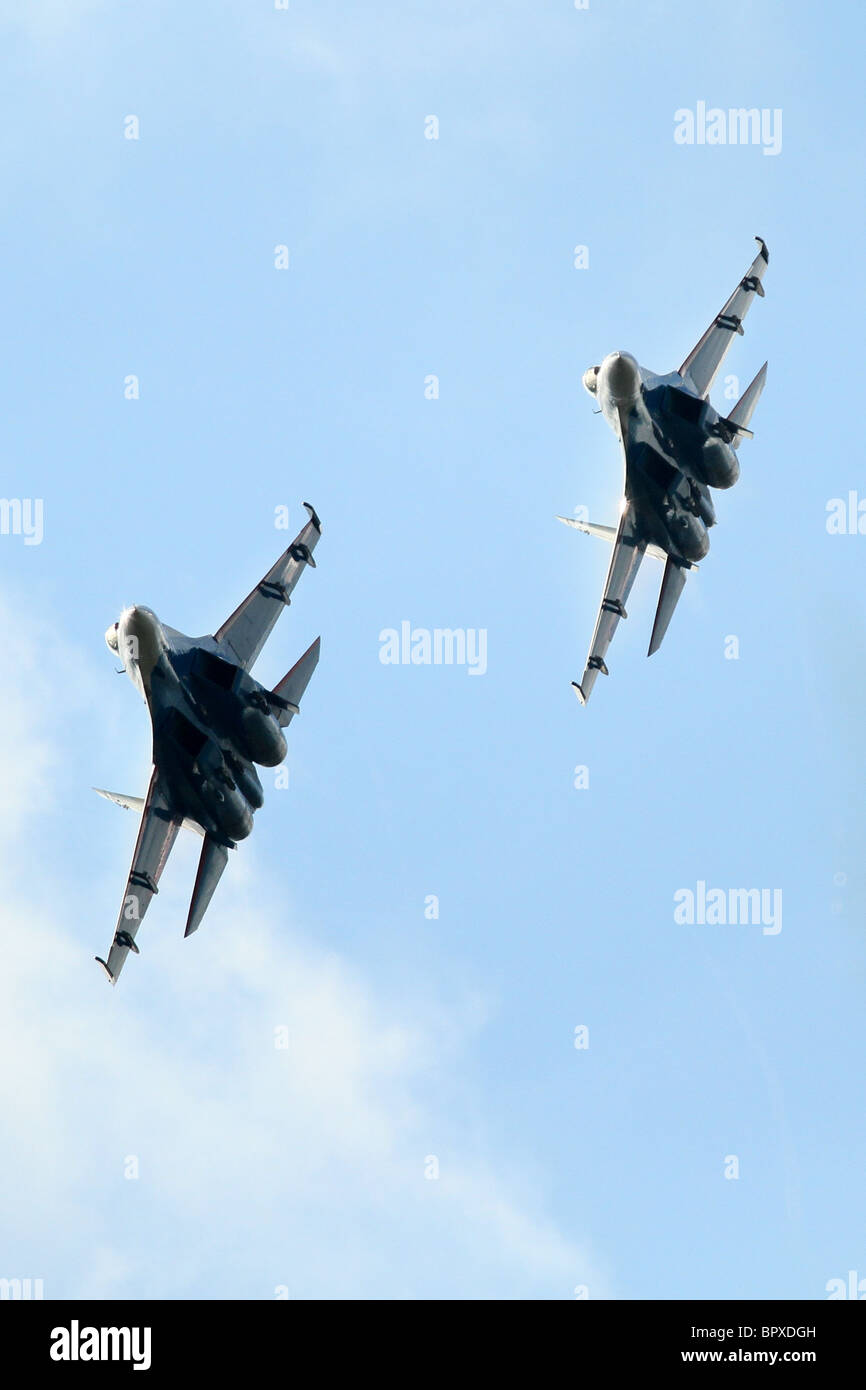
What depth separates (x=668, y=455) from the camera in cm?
8762

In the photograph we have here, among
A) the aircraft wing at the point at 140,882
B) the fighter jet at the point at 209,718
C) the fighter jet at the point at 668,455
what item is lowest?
the aircraft wing at the point at 140,882

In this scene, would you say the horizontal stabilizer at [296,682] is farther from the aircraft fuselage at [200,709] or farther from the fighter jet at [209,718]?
the aircraft fuselage at [200,709]

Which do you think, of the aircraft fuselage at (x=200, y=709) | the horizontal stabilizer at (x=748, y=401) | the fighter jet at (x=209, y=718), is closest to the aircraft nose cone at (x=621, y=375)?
the horizontal stabilizer at (x=748, y=401)

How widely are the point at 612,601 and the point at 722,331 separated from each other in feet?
45.9

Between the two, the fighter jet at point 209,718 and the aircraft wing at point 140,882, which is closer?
the fighter jet at point 209,718

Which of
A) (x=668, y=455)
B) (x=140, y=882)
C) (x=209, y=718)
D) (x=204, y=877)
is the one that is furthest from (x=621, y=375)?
(x=140, y=882)

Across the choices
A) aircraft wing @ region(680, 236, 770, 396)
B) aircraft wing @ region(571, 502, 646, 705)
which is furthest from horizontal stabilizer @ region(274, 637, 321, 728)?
aircraft wing @ region(680, 236, 770, 396)

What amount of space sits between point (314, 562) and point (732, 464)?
19270 millimetres

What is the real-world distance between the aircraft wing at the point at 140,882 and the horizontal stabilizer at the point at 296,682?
9.16 meters

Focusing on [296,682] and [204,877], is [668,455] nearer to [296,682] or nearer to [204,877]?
[296,682]

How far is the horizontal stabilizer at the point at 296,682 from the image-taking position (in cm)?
8369

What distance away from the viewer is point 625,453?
8856 centimetres
